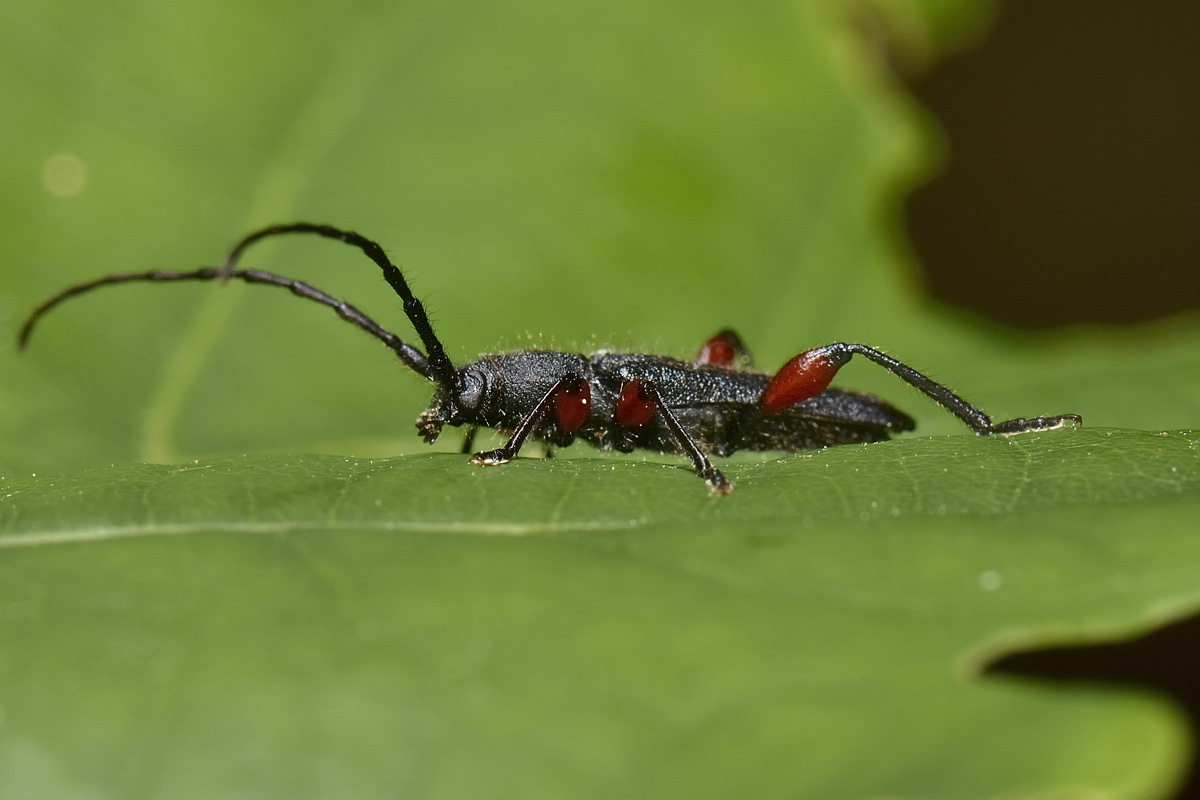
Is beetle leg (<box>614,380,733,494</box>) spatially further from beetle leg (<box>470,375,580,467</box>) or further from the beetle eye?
the beetle eye

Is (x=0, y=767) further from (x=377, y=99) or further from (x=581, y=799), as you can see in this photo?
(x=377, y=99)

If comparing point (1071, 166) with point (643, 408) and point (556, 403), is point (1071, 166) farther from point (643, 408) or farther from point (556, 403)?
point (556, 403)

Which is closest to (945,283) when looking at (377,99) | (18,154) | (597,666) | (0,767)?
(377,99)

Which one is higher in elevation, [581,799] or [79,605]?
[581,799]

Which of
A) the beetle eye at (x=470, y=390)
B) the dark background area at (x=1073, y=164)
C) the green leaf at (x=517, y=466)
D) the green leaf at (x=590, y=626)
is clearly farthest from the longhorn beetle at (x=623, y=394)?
the dark background area at (x=1073, y=164)

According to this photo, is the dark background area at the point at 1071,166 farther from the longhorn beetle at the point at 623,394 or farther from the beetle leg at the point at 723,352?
the longhorn beetle at the point at 623,394

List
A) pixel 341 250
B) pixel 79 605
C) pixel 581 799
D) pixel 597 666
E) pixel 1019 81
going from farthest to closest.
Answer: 1. pixel 1019 81
2. pixel 341 250
3. pixel 79 605
4. pixel 597 666
5. pixel 581 799

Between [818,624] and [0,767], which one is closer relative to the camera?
[0,767]

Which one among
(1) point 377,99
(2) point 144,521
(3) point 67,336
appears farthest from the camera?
(1) point 377,99
